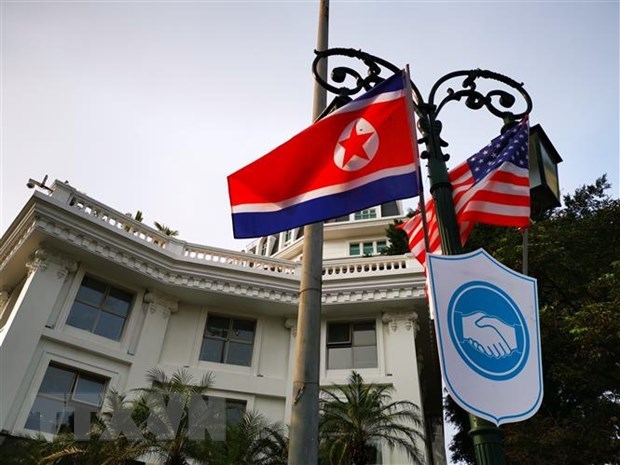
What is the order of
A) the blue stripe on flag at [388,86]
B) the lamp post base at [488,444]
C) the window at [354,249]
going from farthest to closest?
the window at [354,249]
the blue stripe on flag at [388,86]
the lamp post base at [488,444]

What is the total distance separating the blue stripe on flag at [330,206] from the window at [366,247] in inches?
977

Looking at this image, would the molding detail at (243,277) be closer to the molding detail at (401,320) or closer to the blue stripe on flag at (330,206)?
the molding detail at (401,320)

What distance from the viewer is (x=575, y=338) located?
12766 millimetres

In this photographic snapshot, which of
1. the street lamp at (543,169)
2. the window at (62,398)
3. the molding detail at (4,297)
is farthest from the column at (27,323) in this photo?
the street lamp at (543,169)

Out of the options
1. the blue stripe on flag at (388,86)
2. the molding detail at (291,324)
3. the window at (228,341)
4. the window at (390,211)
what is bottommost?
the blue stripe on flag at (388,86)

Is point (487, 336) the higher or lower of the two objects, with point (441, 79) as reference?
lower

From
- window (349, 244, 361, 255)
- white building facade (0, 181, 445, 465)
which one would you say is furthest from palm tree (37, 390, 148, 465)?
window (349, 244, 361, 255)

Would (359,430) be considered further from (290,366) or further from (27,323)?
(27,323)

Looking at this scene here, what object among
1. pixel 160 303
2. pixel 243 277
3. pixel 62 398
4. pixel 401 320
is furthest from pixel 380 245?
pixel 62 398

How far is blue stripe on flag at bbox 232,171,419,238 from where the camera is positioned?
5.36 meters

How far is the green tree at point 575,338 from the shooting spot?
12984 mm

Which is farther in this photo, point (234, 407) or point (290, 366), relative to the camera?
point (290, 366)

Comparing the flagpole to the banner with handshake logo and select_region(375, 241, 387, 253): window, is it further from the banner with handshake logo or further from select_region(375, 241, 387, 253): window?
select_region(375, 241, 387, 253): window

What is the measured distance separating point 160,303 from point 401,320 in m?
8.80
